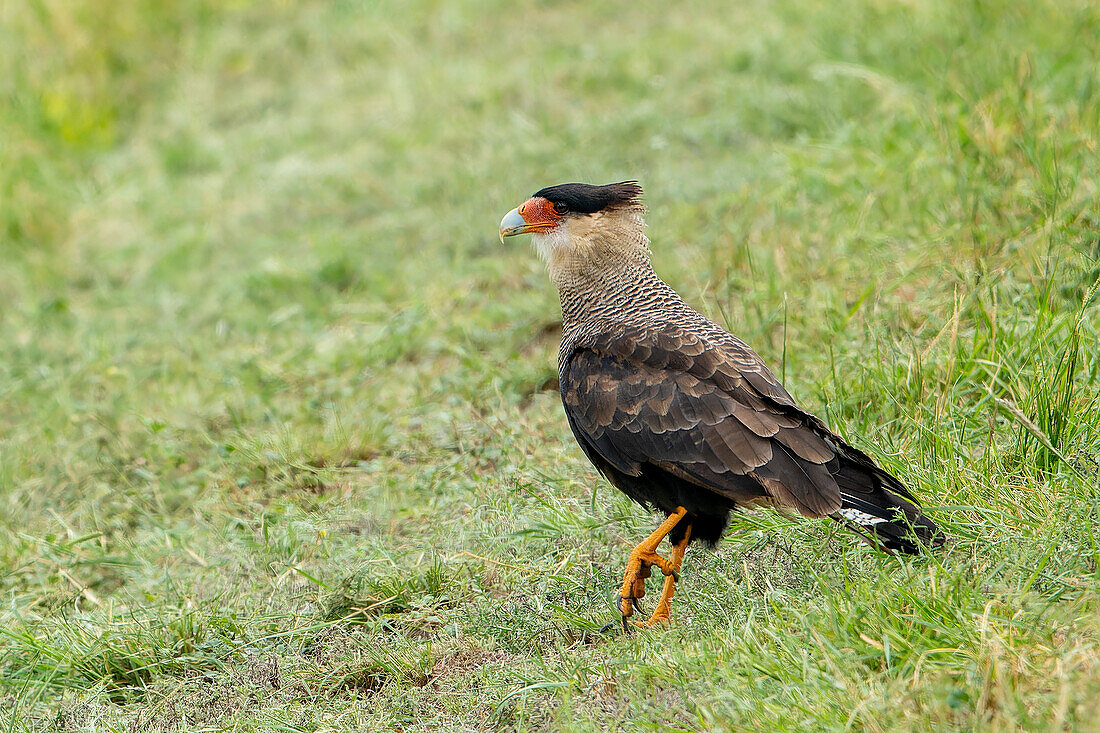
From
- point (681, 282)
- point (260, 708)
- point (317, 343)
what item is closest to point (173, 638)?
point (260, 708)

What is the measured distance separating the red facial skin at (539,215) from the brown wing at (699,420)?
0.60 m

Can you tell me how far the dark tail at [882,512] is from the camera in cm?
281

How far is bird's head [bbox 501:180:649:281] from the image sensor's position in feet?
12.1

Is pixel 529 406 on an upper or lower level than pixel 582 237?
lower

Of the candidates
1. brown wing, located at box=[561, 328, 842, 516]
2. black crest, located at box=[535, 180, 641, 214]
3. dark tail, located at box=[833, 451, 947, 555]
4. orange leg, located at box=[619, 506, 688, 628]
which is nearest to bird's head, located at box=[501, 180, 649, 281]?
black crest, located at box=[535, 180, 641, 214]

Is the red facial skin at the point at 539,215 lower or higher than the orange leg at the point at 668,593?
higher

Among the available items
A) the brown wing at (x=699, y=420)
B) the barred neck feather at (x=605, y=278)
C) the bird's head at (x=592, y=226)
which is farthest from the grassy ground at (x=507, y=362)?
the bird's head at (x=592, y=226)

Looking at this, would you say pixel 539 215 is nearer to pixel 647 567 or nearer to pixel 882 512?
pixel 647 567

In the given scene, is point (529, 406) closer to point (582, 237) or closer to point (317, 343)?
point (582, 237)

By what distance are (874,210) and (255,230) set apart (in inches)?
159

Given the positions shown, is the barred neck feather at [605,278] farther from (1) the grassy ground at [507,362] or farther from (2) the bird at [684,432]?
(1) the grassy ground at [507,362]

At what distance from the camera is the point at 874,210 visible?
5.00 m

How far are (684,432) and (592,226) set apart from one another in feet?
3.18

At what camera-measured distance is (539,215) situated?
12.5 feet
